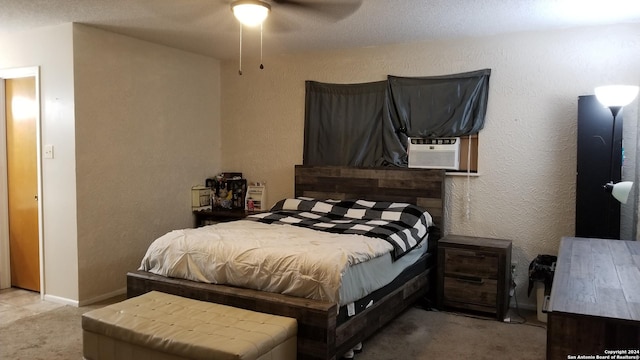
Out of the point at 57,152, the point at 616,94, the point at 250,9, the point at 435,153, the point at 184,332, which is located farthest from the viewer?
the point at 435,153

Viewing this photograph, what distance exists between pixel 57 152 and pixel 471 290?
3502mm

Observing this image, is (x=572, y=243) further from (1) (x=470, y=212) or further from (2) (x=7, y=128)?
(2) (x=7, y=128)

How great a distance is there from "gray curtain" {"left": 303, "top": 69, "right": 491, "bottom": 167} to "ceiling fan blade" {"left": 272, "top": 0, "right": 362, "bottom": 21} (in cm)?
117

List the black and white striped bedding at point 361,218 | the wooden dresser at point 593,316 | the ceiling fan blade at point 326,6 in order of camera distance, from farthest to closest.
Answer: the black and white striped bedding at point 361,218, the ceiling fan blade at point 326,6, the wooden dresser at point 593,316

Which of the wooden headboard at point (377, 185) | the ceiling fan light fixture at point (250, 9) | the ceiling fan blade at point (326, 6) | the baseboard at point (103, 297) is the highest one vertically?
the ceiling fan blade at point (326, 6)

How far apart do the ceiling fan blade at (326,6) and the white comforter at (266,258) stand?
158 centimetres

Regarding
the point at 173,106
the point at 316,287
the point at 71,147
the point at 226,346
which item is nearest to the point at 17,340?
the point at 71,147

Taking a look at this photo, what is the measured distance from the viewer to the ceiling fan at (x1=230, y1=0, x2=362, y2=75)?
10.2 ft

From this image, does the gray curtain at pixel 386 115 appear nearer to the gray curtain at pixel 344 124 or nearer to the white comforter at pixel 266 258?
the gray curtain at pixel 344 124

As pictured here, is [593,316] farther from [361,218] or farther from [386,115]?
[386,115]

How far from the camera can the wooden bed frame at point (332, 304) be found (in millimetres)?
2525

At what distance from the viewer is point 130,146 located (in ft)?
14.2

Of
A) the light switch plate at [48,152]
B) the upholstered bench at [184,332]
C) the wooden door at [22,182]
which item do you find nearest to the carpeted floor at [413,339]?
the upholstered bench at [184,332]

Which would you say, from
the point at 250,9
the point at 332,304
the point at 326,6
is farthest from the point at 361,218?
the point at 250,9
